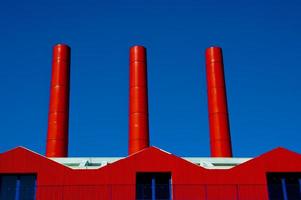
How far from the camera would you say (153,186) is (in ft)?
111

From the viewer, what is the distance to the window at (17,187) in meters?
32.8

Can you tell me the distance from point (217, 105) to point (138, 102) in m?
6.58

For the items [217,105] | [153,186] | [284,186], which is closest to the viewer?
[153,186]

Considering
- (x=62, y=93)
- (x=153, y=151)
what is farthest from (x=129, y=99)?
(x=153, y=151)

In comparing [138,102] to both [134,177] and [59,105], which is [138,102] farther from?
[134,177]

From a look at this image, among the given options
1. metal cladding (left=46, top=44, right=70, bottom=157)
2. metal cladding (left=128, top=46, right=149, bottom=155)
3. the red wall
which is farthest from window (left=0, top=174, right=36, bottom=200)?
metal cladding (left=128, top=46, right=149, bottom=155)

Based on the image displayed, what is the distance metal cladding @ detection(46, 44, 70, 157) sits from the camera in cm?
4225

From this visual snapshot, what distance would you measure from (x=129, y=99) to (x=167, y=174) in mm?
11278

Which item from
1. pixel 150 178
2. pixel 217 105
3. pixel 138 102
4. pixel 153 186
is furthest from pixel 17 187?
pixel 217 105

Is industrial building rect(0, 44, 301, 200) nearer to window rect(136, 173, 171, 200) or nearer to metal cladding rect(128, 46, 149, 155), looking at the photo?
window rect(136, 173, 171, 200)

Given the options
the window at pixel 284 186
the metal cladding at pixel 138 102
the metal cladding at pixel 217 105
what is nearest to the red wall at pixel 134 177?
the window at pixel 284 186

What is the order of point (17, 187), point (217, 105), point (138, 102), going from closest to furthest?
point (17, 187) → point (138, 102) → point (217, 105)

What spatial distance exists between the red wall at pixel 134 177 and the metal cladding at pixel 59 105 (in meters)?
8.60

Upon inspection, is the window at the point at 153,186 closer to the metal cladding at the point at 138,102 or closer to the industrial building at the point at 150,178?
the industrial building at the point at 150,178
